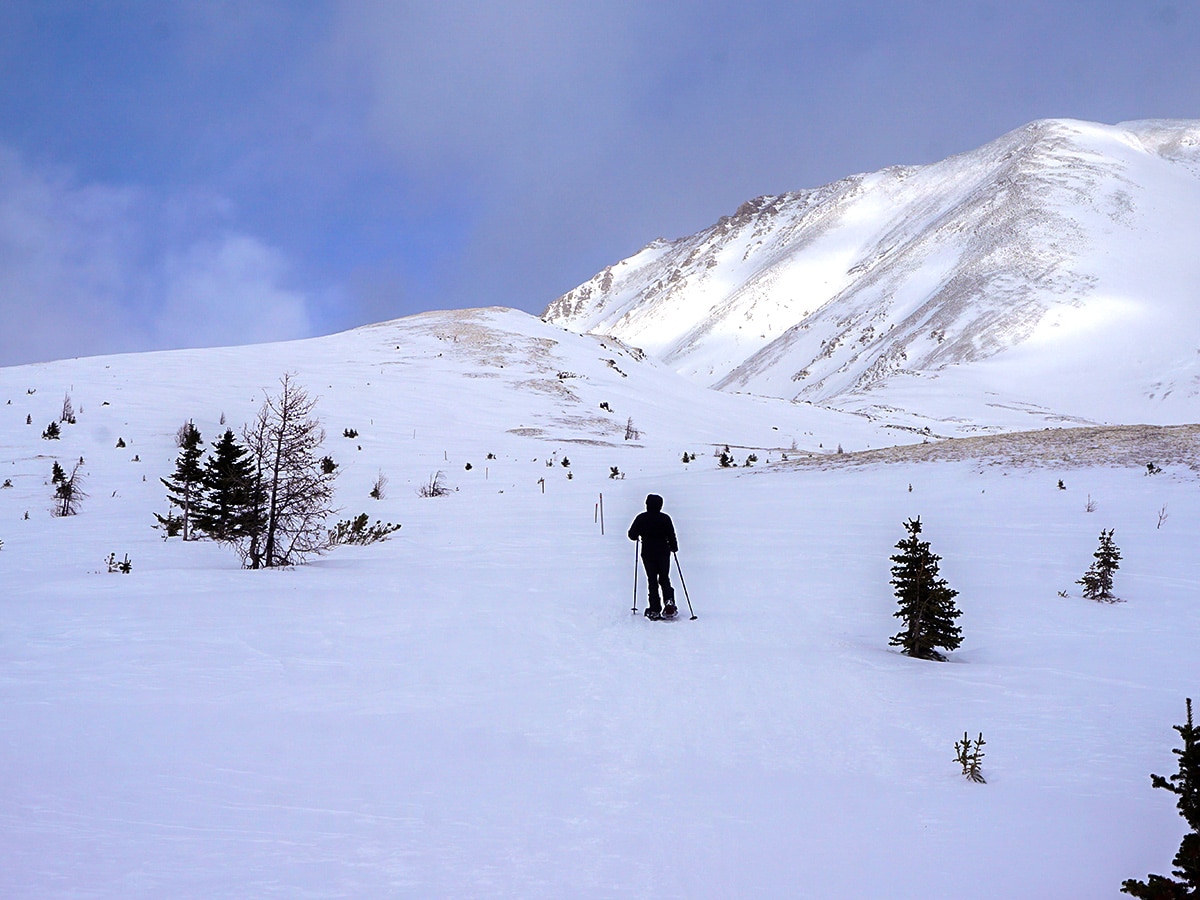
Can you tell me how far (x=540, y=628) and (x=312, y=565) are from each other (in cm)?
571

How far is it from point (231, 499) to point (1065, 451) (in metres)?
21.3

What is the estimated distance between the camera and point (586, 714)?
5848 millimetres

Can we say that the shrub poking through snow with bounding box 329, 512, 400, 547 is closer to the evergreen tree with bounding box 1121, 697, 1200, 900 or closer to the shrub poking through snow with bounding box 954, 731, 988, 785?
the shrub poking through snow with bounding box 954, 731, 988, 785

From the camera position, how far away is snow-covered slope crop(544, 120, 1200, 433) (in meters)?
72.8

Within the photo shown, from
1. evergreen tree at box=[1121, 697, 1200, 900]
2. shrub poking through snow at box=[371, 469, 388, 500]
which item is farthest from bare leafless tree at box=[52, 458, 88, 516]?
evergreen tree at box=[1121, 697, 1200, 900]

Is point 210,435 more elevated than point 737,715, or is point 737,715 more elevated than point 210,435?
point 210,435

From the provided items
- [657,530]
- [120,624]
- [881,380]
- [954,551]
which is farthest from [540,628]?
[881,380]

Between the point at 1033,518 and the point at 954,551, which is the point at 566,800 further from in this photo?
the point at 1033,518

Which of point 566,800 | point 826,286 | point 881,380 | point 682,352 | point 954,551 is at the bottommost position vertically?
point 566,800

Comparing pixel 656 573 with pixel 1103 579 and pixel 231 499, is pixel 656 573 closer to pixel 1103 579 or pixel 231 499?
pixel 1103 579

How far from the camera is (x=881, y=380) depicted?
3265 inches

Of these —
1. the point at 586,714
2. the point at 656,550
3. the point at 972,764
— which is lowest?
the point at 586,714

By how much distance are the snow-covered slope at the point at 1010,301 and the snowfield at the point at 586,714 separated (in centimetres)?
4499

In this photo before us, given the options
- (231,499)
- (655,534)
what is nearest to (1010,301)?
(655,534)
